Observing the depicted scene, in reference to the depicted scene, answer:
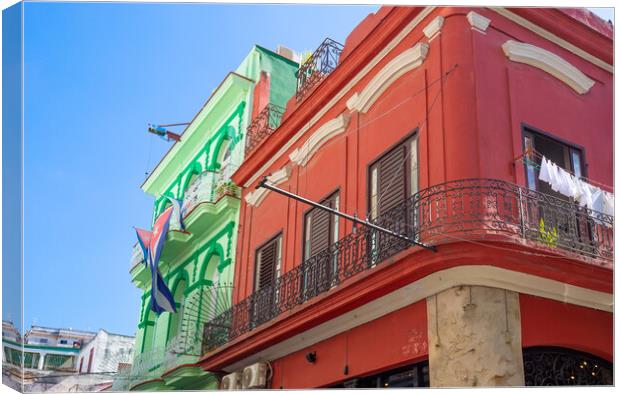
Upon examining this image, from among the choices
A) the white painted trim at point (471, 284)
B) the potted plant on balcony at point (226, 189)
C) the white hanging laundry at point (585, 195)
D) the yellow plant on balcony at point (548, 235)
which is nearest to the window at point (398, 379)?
the white painted trim at point (471, 284)

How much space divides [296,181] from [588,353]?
185 inches

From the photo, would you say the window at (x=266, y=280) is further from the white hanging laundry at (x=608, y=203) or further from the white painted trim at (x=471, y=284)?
the white hanging laundry at (x=608, y=203)

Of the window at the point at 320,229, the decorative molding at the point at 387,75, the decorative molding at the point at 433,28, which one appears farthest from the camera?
the window at the point at 320,229

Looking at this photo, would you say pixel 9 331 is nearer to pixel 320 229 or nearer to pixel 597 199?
pixel 320 229

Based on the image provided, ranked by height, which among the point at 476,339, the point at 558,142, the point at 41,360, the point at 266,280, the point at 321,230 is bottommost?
the point at 476,339

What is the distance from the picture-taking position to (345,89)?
9.89 meters

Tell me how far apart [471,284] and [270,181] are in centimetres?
484

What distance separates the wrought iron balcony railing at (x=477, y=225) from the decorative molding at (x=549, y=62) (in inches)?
66.1

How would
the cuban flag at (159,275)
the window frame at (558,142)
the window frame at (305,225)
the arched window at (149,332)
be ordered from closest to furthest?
1. the window frame at (558,142)
2. the window frame at (305,225)
3. the cuban flag at (159,275)
4. the arched window at (149,332)

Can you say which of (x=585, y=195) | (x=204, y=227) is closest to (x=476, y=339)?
(x=585, y=195)

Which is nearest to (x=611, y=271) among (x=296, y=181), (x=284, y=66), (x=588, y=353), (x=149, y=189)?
(x=588, y=353)

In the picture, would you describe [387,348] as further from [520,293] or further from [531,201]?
[531,201]

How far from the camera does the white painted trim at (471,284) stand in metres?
6.85

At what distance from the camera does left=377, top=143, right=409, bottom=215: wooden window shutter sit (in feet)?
27.0
